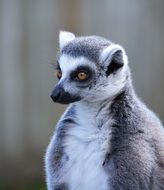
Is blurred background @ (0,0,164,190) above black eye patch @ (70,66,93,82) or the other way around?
the other way around

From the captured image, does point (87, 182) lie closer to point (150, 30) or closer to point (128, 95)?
point (128, 95)

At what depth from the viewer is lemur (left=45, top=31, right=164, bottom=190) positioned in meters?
5.95

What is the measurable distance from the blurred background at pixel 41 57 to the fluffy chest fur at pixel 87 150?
4.70 metres

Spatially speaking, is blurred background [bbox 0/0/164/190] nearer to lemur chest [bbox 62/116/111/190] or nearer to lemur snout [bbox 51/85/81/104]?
lemur chest [bbox 62/116/111/190]

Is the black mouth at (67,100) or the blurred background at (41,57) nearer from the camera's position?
the black mouth at (67,100)

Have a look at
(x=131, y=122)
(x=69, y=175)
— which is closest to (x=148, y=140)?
(x=131, y=122)

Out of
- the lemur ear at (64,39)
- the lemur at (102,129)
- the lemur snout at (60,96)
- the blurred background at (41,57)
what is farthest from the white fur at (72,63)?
the blurred background at (41,57)

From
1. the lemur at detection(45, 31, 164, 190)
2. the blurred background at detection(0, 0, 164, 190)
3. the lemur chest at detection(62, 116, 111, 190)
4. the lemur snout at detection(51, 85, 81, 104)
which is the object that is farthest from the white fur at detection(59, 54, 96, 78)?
the blurred background at detection(0, 0, 164, 190)

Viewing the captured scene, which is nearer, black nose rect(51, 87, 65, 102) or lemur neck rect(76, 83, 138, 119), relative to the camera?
black nose rect(51, 87, 65, 102)

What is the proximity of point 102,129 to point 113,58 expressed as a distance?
1.59 ft

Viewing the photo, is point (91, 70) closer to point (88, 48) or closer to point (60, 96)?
point (88, 48)

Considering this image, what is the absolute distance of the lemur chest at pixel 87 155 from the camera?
19.7ft

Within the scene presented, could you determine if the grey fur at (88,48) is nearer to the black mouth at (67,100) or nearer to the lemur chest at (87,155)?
the black mouth at (67,100)

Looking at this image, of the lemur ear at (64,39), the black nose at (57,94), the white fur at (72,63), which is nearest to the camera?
the black nose at (57,94)
